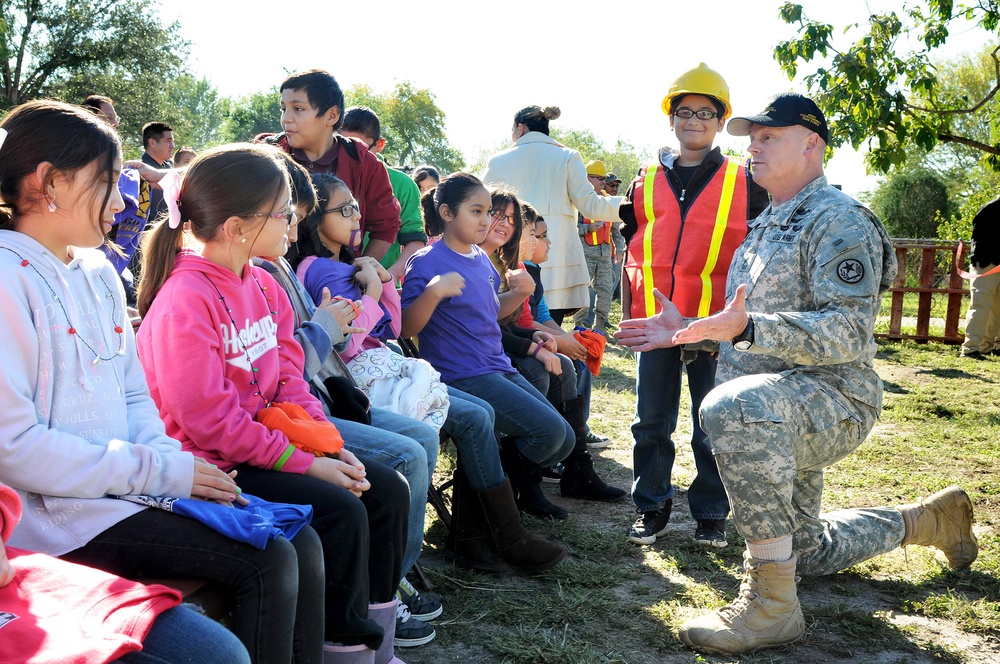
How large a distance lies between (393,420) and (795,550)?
1.78 metres

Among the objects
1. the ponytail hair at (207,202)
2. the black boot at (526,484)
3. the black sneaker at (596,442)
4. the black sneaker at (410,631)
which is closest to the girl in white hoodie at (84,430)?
the ponytail hair at (207,202)

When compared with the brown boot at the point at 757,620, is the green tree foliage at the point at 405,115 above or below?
above

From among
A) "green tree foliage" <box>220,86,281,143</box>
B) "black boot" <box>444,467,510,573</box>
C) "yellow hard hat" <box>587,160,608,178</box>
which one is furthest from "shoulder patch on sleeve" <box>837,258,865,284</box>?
"green tree foliage" <box>220,86,281,143</box>

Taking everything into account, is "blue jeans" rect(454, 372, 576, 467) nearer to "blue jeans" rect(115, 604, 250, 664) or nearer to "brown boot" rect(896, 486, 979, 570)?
"brown boot" rect(896, 486, 979, 570)

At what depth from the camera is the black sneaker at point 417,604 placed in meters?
3.39

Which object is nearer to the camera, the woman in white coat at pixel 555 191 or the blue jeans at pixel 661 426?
the blue jeans at pixel 661 426

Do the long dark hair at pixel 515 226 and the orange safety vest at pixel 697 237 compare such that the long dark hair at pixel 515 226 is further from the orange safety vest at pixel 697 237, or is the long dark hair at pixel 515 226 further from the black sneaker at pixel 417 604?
the black sneaker at pixel 417 604

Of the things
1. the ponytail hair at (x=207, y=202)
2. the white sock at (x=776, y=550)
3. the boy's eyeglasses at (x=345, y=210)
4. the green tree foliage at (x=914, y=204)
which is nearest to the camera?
the ponytail hair at (x=207, y=202)

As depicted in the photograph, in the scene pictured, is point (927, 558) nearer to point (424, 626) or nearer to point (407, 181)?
point (424, 626)

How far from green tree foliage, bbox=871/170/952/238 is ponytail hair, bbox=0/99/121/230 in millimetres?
27674

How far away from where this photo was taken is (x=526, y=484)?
15.3 ft

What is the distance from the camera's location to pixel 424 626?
3.25 metres

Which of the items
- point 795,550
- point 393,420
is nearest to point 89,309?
point 393,420

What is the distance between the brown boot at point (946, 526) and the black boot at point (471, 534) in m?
1.81
